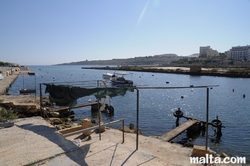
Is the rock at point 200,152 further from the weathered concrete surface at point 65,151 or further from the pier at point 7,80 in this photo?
the pier at point 7,80

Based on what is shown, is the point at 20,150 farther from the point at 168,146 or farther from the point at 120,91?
the point at 168,146

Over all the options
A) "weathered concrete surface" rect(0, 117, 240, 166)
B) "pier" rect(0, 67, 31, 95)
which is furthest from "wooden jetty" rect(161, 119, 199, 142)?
"pier" rect(0, 67, 31, 95)

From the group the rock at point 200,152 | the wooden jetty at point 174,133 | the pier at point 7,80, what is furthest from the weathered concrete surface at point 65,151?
the pier at point 7,80

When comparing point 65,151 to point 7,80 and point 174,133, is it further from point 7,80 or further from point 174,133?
point 7,80

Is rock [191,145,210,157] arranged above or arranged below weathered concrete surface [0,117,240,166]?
below

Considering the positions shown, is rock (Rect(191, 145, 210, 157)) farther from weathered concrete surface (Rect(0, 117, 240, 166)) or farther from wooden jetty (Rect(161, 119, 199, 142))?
wooden jetty (Rect(161, 119, 199, 142))

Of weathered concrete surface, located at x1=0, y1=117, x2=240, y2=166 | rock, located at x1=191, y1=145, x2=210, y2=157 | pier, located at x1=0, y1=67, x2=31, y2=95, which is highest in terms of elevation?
pier, located at x1=0, y1=67, x2=31, y2=95

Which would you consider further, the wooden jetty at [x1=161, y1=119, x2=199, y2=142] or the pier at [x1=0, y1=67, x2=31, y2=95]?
the pier at [x1=0, y1=67, x2=31, y2=95]

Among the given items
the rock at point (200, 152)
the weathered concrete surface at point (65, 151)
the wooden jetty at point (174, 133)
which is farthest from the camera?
the wooden jetty at point (174, 133)

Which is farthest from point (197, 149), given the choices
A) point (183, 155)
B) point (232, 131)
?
point (232, 131)

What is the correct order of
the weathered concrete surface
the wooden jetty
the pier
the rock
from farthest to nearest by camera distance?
the pier, the wooden jetty, the rock, the weathered concrete surface

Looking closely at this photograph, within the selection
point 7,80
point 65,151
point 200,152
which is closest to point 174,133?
point 200,152

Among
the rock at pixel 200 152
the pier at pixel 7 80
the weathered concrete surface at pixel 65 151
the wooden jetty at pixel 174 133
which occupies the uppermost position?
the pier at pixel 7 80

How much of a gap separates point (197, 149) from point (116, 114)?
649 inches
